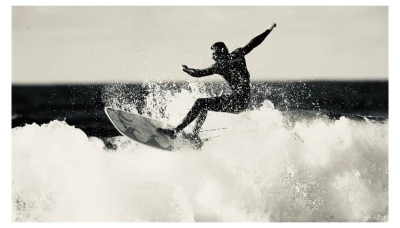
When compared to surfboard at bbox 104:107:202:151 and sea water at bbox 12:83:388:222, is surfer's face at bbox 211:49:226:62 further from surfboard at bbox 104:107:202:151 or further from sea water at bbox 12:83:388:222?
surfboard at bbox 104:107:202:151

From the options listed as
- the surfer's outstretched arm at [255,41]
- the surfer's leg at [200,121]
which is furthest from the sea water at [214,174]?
the surfer's outstretched arm at [255,41]

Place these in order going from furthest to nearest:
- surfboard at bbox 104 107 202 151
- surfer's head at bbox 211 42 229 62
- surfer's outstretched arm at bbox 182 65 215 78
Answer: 1. surfboard at bbox 104 107 202 151
2. surfer's head at bbox 211 42 229 62
3. surfer's outstretched arm at bbox 182 65 215 78

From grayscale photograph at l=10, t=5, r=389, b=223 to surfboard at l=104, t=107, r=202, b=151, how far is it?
2 centimetres

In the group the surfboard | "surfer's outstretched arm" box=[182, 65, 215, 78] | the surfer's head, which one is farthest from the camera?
the surfboard

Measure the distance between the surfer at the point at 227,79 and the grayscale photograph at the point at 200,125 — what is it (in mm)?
13

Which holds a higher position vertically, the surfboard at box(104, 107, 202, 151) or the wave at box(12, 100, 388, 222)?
the surfboard at box(104, 107, 202, 151)

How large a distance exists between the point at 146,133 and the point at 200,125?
2.29ft

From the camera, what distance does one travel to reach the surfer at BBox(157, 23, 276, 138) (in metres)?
6.21

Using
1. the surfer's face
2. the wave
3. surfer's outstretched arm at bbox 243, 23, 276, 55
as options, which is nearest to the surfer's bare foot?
the wave

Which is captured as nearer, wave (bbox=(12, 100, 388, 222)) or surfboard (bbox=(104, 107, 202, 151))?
wave (bbox=(12, 100, 388, 222))

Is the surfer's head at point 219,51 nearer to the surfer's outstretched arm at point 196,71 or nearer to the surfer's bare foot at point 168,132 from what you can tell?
the surfer's outstretched arm at point 196,71

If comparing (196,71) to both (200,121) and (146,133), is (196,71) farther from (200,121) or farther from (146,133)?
(146,133)

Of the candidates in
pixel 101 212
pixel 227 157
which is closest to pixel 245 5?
pixel 227 157

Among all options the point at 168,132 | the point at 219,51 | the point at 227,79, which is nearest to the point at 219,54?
the point at 219,51
